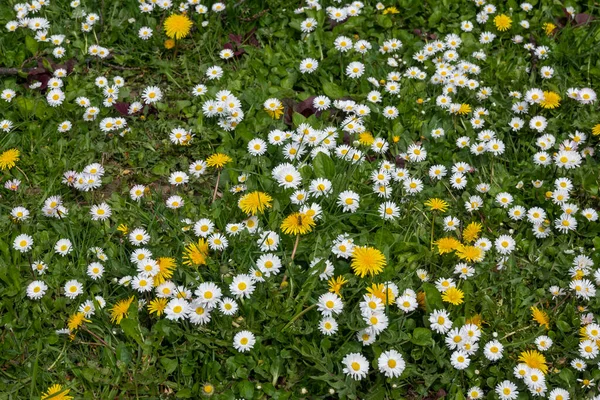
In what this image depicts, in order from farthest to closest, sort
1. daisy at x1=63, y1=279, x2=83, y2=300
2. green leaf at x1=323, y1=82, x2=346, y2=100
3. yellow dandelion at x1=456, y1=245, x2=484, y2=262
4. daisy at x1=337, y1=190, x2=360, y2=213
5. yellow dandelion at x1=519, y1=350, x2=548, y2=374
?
green leaf at x1=323, y1=82, x2=346, y2=100 < daisy at x1=337, y1=190, x2=360, y2=213 < yellow dandelion at x1=456, y1=245, x2=484, y2=262 < daisy at x1=63, y1=279, x2=83, y2=300 < yellow dandelion at x1=519, y1=350, x2=548, y2=374

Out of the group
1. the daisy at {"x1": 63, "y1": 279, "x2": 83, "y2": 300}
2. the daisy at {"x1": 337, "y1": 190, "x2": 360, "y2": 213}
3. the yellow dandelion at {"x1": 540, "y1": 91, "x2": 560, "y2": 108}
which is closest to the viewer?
the daisy at {"x1": 63, "y1": 279, "x2": 83, "y2": 300}

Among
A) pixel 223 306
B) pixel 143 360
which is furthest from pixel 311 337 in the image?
pixel 143 360

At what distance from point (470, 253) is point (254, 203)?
1.12 meters

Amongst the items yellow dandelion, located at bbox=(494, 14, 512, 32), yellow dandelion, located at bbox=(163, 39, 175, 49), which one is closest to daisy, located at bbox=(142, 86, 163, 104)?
yellow dandelion, located at bbox=(163, 39, 175, 49)

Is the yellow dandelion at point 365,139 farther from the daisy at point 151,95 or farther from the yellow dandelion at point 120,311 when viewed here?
the yellow dandelion at point 120,311

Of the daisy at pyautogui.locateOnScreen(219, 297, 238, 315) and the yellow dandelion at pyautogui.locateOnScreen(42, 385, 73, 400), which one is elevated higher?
the daisy at pyautogui.locateOnScreen(219, 297, 238, 315)

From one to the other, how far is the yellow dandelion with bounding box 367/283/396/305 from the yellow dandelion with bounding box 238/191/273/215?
0.70 metres

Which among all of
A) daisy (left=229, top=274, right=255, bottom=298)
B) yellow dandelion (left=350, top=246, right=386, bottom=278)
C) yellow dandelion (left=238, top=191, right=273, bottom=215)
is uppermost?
yellow dandelion (left=238, top=191, right=273, bottom=215)

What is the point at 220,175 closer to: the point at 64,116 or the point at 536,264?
the point at 64,116

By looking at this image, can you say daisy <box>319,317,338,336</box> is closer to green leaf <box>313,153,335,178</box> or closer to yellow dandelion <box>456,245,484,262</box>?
yellow dandelion <box>456,245,484,262</box>

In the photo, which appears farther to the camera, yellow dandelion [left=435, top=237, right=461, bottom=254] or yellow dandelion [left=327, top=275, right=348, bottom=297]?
yellow dandelion [left=435, top=237, right=461, bottom=254]

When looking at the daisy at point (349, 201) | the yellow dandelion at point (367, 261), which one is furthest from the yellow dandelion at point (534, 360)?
the daisy at point (349, 201)

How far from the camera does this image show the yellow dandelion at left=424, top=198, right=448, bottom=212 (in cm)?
351

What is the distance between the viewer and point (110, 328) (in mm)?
3066
